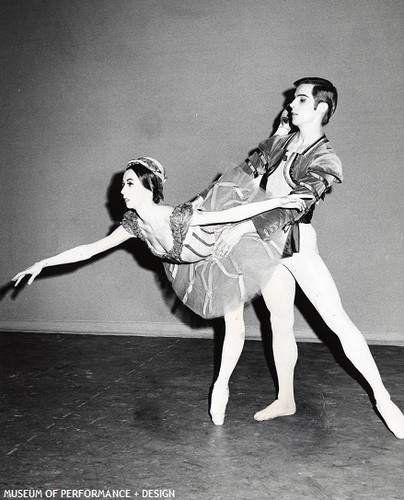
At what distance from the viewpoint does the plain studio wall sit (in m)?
3.89

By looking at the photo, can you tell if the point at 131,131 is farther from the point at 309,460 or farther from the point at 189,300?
the point at 309,460

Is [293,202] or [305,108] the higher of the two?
[305,108]

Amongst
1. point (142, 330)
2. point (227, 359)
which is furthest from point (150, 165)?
point (142, 330)

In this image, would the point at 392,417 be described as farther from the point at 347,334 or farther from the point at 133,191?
the point at 133,191

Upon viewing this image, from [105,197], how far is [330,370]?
82.7 inches

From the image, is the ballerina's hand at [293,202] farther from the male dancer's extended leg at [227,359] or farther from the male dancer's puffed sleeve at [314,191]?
the male dancer's extended leg at [227,359]

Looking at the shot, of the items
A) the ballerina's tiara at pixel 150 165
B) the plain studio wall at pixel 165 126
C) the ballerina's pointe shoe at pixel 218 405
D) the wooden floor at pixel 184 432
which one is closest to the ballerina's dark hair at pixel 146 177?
the ballerina's tiara at pixel 150 165

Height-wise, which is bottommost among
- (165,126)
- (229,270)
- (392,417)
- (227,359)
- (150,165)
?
(392,417)

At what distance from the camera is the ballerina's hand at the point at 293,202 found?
220cm

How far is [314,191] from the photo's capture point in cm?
228

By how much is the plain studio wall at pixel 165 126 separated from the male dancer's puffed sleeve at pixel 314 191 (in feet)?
5.38

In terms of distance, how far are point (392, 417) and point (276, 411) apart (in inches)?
20.2

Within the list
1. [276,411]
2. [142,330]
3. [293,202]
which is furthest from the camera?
[142,330]

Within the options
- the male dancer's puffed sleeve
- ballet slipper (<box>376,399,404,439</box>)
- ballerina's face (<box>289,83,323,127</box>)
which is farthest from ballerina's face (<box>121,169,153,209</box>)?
ballet slipper (<box>376,399,404,439</box>)
